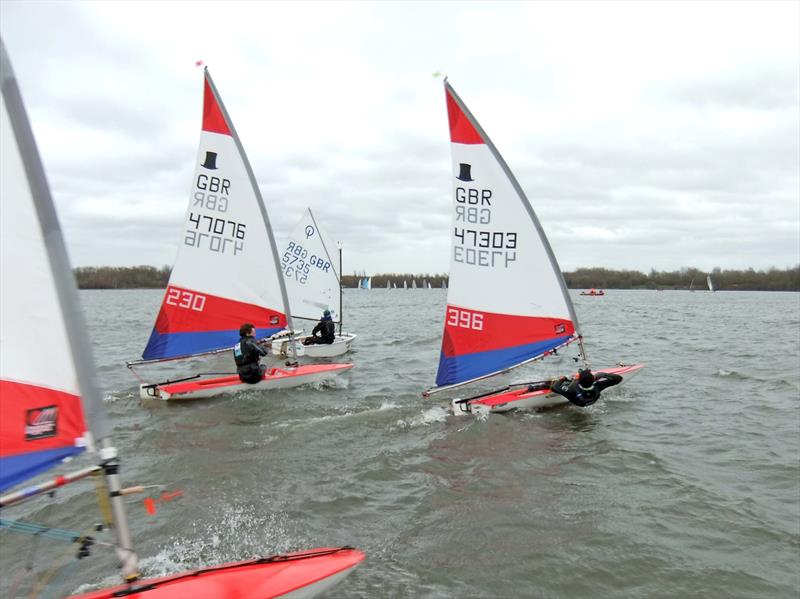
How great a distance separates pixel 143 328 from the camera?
122 feet

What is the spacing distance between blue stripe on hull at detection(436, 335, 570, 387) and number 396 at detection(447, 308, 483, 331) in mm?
600

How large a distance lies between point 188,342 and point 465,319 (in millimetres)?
6915

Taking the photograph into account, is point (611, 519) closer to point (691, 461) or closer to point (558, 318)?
point (691, 461)

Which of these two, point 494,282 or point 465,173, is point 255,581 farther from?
point 465,173

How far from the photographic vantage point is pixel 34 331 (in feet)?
11.0

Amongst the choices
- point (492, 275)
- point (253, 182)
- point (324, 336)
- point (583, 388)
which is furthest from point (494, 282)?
point (324, 336)

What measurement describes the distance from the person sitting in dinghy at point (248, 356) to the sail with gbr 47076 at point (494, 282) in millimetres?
4058

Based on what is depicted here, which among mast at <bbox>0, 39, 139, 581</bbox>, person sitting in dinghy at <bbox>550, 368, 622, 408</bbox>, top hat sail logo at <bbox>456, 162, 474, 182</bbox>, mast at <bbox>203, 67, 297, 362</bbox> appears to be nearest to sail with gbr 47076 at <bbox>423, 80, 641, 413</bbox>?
top hat sail logo at <bbox>456, 162, 474, 182</bbox>

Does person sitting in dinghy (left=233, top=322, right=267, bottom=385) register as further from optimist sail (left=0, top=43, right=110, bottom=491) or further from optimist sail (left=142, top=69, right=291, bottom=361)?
optimist sail (left=0, top=43, right=110, bottom=491)

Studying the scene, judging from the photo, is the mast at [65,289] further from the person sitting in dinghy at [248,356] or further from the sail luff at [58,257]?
the person sitting in dinghy at [248,356]

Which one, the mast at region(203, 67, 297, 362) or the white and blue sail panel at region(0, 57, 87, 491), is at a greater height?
the mast at region(203, 67, 297, 362)

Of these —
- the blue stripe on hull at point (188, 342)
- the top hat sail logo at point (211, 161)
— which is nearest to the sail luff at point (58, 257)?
the top hat sail logo at point (211, 161)

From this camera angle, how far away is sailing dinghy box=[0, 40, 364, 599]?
3.23 meters

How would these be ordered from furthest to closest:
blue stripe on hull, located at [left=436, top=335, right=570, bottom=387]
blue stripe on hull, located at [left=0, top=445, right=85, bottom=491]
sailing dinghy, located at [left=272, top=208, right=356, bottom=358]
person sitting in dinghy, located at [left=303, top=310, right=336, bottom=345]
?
1. sailing dinghy, located at [left=272, top=208, right=356, bottom=358]
2. person sitting in dinghy, located at [left=303, top=310, right=336, bottom=345]
3. blue stripe on hull, located at [left=436, top=335, right=570, bottom=387]
4. blue stripe on hull, located at [left=0, top=445, right=85, bottom=491]
